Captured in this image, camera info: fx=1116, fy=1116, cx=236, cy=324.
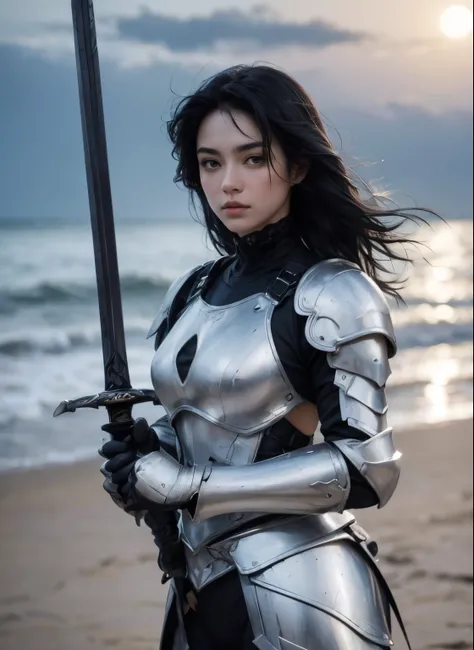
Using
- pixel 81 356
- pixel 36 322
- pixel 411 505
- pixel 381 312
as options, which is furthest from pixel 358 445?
pixel 36 322

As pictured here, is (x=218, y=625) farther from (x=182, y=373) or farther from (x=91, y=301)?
(x=91, y=301)

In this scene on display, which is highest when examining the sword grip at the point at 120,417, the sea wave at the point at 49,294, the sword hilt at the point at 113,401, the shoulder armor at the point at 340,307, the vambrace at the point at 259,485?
the sea wave at the point at 49,294

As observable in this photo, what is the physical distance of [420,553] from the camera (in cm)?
528

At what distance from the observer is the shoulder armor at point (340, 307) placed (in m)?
1.91

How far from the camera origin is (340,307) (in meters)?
1.93

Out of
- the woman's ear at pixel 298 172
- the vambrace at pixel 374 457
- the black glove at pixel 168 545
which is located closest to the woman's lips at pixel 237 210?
the woman's ear at pixel 298 172

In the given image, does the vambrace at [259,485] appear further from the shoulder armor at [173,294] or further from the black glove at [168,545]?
the shoulder armor at [173,294]

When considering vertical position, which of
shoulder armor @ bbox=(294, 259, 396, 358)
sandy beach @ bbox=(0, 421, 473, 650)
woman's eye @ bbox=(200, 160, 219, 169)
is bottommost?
sandy beach @ bbox=(0, 421, 473, 650)

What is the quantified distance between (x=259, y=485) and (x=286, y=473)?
50 mm

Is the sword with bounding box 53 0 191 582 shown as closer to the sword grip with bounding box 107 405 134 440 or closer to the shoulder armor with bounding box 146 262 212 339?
the sword grip with bounding box 107 405 134 440

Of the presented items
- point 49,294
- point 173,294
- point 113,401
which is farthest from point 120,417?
point 49,294

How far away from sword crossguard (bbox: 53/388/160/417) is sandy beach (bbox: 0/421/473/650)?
8.56ft

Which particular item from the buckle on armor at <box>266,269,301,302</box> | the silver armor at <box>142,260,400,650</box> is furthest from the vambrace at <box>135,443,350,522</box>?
the buckle on armor at <box>266,269,301,302</box>

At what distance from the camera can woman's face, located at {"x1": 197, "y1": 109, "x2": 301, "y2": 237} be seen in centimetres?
202
